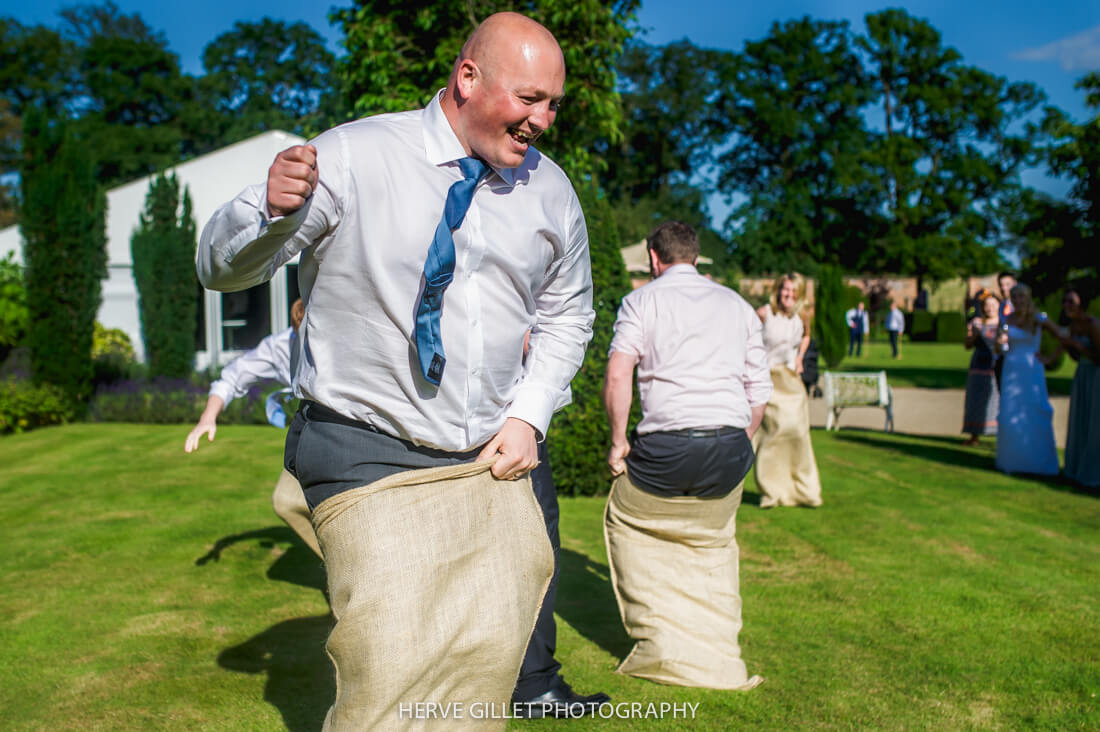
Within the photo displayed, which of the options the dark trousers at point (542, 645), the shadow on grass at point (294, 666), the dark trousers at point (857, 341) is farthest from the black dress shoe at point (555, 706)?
the dark trousers at point (857, 341)

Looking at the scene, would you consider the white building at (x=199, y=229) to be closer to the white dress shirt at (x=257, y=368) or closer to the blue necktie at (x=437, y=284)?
the white dress shirt at (x=257, y=368)

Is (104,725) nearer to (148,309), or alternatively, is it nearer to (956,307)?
(148,309)

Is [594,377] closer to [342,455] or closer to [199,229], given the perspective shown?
[342,455]

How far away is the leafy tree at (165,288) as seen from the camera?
59.2 ft

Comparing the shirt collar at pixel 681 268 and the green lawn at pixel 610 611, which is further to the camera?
the shirt collar at pixel 681 268

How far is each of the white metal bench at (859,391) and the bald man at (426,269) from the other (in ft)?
44.6

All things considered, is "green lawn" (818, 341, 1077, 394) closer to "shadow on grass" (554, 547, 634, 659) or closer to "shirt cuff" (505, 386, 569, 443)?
"shadow on grass" (554, 547, 634, 659)

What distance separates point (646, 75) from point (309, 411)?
61436 mm

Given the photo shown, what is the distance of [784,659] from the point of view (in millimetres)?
5086

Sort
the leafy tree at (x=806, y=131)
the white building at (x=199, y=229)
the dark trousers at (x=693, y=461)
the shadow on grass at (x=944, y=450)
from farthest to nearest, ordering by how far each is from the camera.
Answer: the leafy tree at (x=806, y=131)
the white building at (x=199, y=229)
the shadow on grass at (x=944, y=450)
the dark trousers at (x=693, y=461)

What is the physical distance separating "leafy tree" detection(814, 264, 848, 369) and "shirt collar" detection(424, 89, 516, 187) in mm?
26997

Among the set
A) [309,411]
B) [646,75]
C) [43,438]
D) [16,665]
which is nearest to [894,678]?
[309,411]

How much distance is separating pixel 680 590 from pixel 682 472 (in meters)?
0.61

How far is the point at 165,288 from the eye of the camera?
18109 millimetres
